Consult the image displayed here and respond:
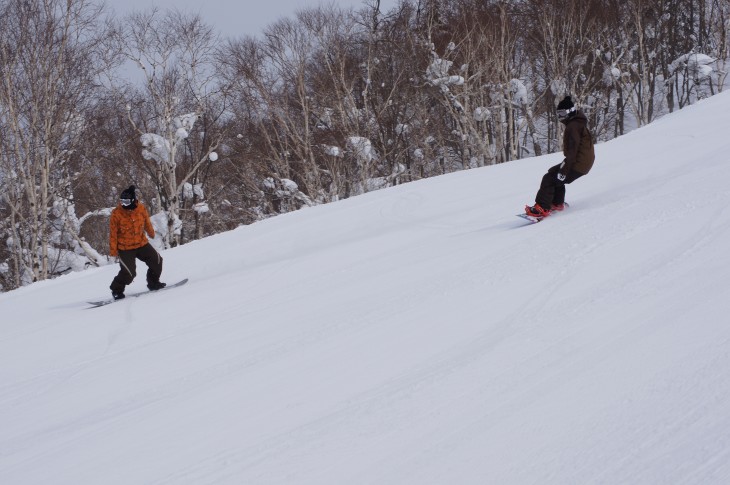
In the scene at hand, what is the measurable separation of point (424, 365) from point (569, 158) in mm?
4955

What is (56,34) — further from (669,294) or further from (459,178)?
(669,294)

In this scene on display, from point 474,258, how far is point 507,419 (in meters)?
3.79

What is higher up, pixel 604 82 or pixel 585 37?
pixel 585 37

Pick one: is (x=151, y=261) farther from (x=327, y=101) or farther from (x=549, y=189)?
(x=327, y=101)

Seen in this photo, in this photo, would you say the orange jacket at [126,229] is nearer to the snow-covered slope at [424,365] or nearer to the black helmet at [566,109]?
the snow-covered slope at [424,365]

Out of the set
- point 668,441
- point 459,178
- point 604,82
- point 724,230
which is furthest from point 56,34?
point 604,82

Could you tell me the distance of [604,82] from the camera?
31688 mm

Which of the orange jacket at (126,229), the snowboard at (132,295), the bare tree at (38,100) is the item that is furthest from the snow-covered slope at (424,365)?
the bare tree at (38,100)

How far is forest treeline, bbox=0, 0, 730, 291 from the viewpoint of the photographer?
2433 centimetres

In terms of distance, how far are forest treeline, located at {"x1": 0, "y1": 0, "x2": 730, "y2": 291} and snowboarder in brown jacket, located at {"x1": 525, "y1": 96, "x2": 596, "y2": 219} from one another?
1628 cm

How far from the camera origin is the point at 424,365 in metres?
4.30

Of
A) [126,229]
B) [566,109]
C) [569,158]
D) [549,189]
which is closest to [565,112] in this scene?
[566,109]

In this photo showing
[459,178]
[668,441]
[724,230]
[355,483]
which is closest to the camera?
[668,441]

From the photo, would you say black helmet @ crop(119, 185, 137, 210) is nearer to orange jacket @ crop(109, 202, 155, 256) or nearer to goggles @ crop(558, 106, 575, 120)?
orange jacket @ crop(109, 202, 155, 256)
